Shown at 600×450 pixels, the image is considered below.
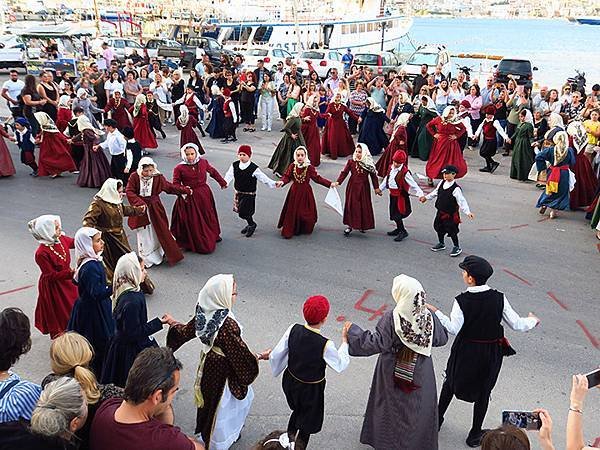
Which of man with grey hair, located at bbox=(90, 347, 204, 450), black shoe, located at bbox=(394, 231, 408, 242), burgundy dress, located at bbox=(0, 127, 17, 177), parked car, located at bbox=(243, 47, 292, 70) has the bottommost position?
black shoe, located at bbox=(394, 231, 408, 242)

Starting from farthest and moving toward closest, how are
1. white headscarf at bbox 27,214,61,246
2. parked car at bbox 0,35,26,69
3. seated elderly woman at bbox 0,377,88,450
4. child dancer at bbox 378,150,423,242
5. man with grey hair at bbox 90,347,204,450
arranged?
parked car at bbox 0,35,26,69 < child dancer at bbox 378,150,423,242 < white headscarf at bbox 27,214,61,246 < man with grey hair at bbox 90,347,204,450 < seated elderly woman at bbox 0,377,88,450

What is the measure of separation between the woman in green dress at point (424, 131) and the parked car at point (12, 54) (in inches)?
726

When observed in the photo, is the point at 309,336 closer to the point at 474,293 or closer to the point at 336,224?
the point at 474,293

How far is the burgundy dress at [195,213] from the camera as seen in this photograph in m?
7.65

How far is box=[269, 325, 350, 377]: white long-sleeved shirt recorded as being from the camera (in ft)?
12.4

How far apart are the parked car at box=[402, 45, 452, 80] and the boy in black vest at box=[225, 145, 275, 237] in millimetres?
13193

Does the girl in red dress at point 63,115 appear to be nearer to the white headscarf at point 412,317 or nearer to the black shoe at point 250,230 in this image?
the black shoe at point 250,230

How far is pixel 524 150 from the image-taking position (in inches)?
446

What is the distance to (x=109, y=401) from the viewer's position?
3.05 metres

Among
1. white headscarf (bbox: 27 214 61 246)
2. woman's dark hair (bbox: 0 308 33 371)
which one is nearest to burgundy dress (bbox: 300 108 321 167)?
white headscarf (bbox: 27 214 61 246)

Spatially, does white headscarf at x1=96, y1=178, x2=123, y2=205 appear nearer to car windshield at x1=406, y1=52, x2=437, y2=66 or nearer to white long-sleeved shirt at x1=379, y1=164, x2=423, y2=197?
white long-sleeved shirt at x1=379, y1=164, x2=423, y2=197

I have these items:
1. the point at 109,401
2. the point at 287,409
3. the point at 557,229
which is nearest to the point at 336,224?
the point at 557,229

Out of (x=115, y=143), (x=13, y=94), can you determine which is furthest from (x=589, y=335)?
(x=13, y=94)

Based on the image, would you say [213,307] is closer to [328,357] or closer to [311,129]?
[328,357]
